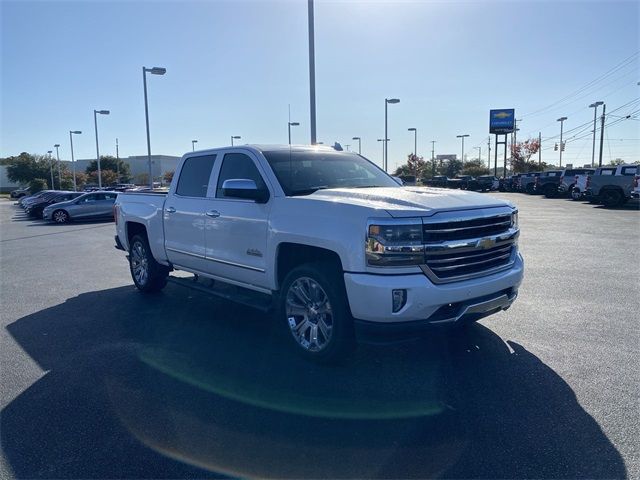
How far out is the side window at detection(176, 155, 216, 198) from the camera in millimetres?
6496

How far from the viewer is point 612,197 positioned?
26188mm

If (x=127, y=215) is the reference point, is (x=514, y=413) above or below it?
below

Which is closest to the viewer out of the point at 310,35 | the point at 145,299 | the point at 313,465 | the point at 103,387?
the point at 313,465

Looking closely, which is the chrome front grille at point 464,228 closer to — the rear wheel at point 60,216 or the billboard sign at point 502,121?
the rear wheel at point 60,216

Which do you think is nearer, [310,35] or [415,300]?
[415,300]

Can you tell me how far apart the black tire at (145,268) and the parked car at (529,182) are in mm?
39261

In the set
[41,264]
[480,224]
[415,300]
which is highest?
[480,224]

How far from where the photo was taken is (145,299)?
7.66 metres

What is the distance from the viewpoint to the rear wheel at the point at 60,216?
24594 mm

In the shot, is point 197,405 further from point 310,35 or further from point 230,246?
point 310,35

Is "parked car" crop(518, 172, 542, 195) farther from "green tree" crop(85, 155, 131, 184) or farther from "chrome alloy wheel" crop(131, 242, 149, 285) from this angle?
"green tree" crop(85, 155, 131, 184)

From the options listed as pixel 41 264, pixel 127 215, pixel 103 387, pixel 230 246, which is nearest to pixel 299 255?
pixel 230 246

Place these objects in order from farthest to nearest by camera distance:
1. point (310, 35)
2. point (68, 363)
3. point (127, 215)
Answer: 1. point (310, 35)
2. point (127, 215)
3. point (68, 363)

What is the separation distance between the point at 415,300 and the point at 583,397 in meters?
1.50
